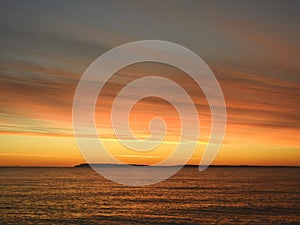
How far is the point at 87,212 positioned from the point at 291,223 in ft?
102

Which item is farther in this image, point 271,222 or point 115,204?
point 115,204

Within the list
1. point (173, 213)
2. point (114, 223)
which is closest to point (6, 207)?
point (114, 223)

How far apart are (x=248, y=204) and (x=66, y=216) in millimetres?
34869

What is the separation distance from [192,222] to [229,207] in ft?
58.2

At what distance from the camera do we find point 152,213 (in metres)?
61.5

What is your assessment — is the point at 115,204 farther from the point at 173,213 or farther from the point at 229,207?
the point at 229,207

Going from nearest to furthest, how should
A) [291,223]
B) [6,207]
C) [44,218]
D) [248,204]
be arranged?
[291,223]
[44,218]
[6,207]
[248,204]

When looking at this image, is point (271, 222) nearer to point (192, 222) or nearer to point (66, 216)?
point (192, 222)

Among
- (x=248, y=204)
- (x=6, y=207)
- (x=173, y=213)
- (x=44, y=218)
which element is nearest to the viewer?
(x=44, y=218)

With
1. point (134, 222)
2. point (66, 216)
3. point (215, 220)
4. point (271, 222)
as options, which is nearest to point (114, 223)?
point (134, 222)

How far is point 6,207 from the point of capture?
6638 centimetres

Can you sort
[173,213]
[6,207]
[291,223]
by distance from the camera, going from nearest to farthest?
1. [291,223]
2. [173,213]
3. [6,207]

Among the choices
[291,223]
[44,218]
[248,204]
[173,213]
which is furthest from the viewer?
[248,204]

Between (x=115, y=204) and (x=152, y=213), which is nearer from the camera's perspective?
(x=152, y=213)
